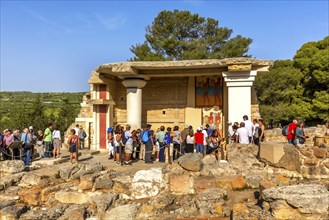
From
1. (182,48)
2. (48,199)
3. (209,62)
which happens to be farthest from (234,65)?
(182,48)

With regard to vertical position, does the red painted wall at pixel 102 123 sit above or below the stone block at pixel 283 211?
above

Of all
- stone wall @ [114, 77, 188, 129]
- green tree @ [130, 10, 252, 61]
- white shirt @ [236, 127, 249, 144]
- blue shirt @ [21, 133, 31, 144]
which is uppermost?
green tree @ [130, 10, 252, 61]

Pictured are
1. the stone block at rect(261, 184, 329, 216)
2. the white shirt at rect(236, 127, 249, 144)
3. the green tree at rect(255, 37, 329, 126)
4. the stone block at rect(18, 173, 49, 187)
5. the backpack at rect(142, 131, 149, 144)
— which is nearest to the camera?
the stone block at rect(261, 184, 329, 216)

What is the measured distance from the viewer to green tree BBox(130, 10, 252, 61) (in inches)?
1008

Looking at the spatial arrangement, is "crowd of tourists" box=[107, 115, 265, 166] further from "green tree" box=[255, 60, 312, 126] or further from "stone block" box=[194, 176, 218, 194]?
"green tree" box=[255, 60, 312, 126]

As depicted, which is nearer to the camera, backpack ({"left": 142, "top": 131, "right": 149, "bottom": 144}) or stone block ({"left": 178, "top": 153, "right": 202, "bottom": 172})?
stone block ({"left": 178, "top": 153, "right": 202, "bottom": 172})

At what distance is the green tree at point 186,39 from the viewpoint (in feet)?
84.0

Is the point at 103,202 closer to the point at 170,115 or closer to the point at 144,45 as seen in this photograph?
the point at 170,115

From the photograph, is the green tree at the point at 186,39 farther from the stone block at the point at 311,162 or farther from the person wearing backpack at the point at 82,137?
the stone block at the point at 311,162

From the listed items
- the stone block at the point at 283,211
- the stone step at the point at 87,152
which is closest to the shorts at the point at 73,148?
the stone step at the point at 87,152

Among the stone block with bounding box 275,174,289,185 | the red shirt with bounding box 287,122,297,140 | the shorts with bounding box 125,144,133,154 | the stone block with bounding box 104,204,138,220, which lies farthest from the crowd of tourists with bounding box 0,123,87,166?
the red shirt with bounding box 287,122,297,140

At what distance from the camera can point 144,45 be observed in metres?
27.2

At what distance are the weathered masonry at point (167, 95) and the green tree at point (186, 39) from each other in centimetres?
1145

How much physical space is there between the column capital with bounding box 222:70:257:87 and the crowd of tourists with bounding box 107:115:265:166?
1708 mm
